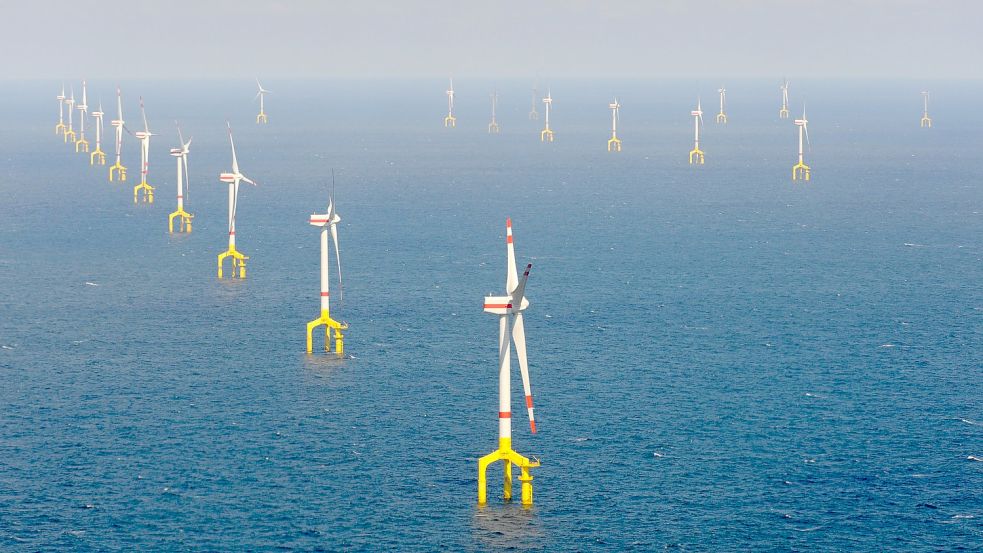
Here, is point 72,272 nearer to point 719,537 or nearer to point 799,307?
point 799,307

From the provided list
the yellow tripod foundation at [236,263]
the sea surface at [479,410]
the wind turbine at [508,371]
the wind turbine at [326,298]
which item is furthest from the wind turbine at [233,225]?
the wind turbine at [508,371]

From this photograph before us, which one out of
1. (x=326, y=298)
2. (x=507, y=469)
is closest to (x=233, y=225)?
(x=326, y=298)

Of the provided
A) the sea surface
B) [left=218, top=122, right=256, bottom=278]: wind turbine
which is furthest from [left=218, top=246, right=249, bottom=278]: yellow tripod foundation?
the sea surface

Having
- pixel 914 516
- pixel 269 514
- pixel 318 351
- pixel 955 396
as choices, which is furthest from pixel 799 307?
pixel 269 514

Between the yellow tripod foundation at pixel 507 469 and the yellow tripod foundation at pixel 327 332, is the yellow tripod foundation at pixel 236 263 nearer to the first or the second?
the yellow tripod foundation at pixel 327 332

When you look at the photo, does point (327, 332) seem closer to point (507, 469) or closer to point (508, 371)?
point (507, 469)

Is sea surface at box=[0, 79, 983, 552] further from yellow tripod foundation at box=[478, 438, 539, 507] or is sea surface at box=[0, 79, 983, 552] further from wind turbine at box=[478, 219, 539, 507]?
wind turbine at box=[478, 219, 539, 507]
